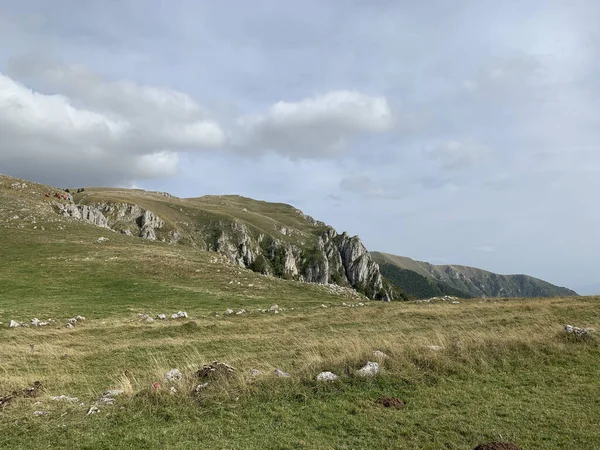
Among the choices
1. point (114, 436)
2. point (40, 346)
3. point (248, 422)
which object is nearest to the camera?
point (114, 436)

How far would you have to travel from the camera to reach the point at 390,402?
10.9m

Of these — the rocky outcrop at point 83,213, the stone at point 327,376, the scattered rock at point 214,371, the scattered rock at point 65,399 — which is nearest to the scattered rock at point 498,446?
the stone at point 327,376

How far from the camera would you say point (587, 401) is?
10984 millimetres

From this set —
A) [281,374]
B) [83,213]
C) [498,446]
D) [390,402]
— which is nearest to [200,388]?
[281,374]

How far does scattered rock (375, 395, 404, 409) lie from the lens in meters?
10.8

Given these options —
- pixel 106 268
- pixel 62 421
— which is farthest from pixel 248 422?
pixel 106 268

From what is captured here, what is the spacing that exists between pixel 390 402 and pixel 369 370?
2.05m

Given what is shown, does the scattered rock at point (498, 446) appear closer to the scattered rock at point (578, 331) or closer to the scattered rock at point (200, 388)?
the scattered rock at point (200, 388)

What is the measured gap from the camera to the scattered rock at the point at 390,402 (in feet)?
35.5

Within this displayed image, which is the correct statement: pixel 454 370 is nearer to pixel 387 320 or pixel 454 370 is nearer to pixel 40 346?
pixel 387 320

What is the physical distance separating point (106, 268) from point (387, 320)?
32.9m

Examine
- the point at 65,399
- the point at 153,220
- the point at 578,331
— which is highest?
the point at 153,220

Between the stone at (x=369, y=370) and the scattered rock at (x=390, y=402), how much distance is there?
158 cm

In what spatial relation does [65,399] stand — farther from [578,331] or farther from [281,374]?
[578,331]
